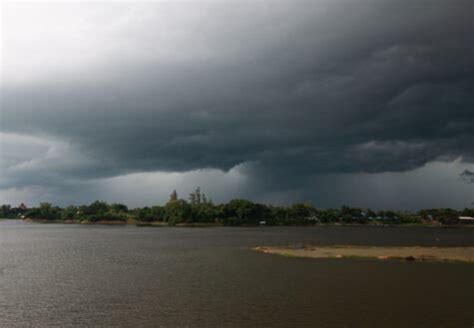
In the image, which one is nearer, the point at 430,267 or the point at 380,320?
the point at 380,320

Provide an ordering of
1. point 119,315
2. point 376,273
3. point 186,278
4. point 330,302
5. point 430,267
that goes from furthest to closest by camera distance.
Result: 1. point 430,267
2. point 376,273
3. point 186,278
4. point 330,302
5. point 119,315

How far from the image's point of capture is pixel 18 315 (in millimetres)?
36688

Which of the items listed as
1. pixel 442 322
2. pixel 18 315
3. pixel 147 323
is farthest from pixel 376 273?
pixel 18 315

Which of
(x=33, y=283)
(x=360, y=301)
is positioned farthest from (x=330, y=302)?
(x=33, y=283)

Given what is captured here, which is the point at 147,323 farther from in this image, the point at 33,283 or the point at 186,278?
the point at 33,283

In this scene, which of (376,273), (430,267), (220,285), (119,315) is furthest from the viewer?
(430,267)

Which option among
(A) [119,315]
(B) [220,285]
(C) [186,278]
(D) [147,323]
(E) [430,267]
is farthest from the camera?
(E) [430,267]

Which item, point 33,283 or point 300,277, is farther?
point 300,277

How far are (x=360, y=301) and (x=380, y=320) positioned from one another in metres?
6.59

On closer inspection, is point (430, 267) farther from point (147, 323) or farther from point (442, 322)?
point (147, 323)

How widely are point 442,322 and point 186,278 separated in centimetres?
3246

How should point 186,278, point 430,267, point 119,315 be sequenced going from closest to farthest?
point 119,315
point 186,278
point 430,267

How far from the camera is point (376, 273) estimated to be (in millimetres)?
58875

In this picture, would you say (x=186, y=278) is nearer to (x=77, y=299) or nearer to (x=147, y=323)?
(x=77, y=299)
